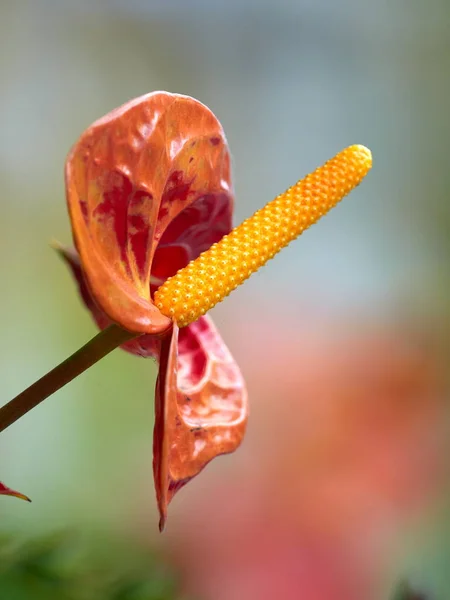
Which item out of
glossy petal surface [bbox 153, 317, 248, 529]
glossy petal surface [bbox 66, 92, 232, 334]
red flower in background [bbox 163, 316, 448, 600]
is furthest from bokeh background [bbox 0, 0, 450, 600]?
glossy petal surface [bbox 66, 92, 232, 334]

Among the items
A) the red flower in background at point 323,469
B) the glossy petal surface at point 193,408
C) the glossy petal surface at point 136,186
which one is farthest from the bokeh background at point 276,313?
the glossy petal surface at point 136,186

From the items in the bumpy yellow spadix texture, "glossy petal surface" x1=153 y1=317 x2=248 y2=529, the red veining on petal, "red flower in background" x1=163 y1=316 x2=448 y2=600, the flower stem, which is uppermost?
the red veining on petal

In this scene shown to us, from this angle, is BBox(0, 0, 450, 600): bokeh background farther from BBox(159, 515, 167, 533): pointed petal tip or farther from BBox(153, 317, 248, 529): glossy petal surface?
BBox(159, 515, 167, 533): pointed petal tip

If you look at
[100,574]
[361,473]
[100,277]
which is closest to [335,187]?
[100,277]

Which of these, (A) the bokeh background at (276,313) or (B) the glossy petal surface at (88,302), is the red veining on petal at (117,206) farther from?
(A) the bokeh background at (276,313)

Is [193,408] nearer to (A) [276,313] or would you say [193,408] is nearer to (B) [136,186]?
(B) [136,186]

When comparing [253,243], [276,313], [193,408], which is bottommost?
[276,313]

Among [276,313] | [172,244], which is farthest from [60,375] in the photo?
[276,313]

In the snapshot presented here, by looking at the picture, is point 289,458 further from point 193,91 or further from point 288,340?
point 193,91
